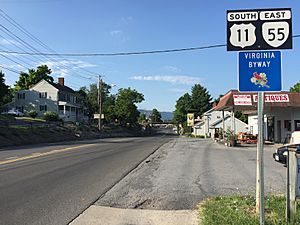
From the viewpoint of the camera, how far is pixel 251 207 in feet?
23.6

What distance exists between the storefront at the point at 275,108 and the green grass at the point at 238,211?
19.1m

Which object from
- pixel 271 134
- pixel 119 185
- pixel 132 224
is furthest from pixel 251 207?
pixel 271 134

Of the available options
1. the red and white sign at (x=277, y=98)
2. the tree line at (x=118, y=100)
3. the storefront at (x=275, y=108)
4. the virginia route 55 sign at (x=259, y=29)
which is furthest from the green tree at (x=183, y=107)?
the virginia route 55 sign at (x=259, y=29)

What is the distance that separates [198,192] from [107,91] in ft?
375

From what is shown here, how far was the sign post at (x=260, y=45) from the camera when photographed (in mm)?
5688

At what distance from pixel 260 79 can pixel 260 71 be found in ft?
0.45

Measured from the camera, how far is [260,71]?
5797 mm

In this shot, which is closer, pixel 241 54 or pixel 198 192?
pixel 241 54

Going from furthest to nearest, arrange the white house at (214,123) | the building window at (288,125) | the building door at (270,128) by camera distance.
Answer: the white house at (214,123), the building door at (270,128), the building window at (288,125)

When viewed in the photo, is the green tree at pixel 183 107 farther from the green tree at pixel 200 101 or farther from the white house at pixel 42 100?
the white house at pixel 42 100

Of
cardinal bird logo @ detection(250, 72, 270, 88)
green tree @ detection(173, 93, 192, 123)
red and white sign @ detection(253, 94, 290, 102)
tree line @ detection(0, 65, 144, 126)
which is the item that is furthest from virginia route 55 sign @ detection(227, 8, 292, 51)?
green tree @ detection(173, 93, 192, 123)

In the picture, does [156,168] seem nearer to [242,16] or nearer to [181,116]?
[242,16]

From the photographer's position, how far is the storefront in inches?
1159

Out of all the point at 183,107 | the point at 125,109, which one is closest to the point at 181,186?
the point at 125,109
